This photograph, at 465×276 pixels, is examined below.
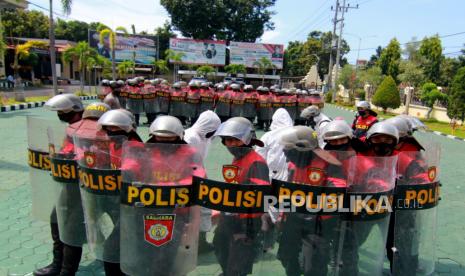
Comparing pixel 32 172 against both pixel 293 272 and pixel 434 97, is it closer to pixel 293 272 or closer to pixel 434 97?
pixel 293 272

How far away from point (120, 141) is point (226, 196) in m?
0.89

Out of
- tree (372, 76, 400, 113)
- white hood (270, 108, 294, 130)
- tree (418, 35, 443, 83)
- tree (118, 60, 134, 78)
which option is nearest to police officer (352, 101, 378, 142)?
white hood (270, 108, 294, 130)

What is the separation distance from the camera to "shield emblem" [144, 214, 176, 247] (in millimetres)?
2367

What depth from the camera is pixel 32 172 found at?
3289 millimetres

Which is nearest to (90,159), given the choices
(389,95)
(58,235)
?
(58,235)

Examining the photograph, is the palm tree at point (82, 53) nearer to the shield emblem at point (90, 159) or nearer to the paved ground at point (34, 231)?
the paved ground at point (34, 231)

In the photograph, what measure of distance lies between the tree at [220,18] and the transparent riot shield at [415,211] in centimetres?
4075

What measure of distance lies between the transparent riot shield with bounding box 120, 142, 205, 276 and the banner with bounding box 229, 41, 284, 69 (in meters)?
38.1

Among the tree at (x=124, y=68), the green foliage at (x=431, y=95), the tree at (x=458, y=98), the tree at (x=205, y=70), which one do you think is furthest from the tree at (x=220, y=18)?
the tree at (x=458, y=98)

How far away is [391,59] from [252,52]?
46.5ft

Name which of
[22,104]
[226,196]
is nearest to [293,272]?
[226,196]

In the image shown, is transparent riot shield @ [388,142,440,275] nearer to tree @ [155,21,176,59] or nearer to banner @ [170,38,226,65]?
banner @ [170,38,226,65]

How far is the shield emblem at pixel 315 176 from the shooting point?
2.52 meters

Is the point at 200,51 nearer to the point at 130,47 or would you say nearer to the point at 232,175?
the point at 130,47
